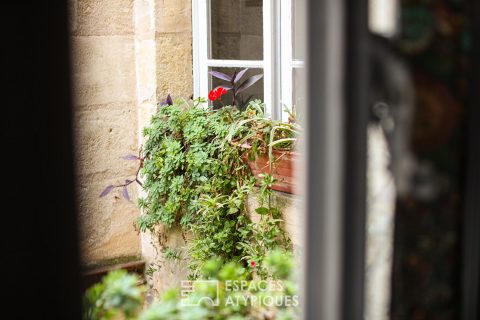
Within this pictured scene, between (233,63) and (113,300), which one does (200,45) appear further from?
(113,300)

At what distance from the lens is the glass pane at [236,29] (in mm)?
3668

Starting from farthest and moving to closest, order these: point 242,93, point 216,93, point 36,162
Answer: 1. point 242,93
2. point 216,93
3. point 36,162

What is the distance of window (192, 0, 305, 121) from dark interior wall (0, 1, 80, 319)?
2.46 metres

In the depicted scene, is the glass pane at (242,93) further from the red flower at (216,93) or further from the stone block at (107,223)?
the stone block at (107,223)

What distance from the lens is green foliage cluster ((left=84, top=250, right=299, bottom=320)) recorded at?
3.65ft

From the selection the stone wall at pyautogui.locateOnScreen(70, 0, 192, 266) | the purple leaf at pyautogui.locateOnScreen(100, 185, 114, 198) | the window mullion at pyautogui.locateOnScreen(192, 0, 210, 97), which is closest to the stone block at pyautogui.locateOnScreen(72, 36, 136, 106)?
the stone wall at pyautogui.locateOnScreen(70, 0, 192, 266)

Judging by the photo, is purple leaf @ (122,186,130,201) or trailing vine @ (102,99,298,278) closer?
trailing vine @ (102,99,298,278)

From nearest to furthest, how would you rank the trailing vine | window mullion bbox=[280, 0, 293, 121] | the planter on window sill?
the planter on window sill
the trailing vine
window mullion bbox=[280, 0, 293, 121]

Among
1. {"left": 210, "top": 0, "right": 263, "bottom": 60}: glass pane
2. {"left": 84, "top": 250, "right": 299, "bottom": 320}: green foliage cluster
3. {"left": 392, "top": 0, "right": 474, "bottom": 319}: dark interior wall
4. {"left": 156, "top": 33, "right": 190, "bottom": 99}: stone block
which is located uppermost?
{"left": 210, "top": 0, "right": 263, "bottom": 60}: glass pane

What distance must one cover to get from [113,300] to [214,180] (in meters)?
2.09

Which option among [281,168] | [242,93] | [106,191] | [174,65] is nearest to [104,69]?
[174,65]

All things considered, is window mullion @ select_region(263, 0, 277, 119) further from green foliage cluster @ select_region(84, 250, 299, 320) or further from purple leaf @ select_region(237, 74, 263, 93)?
green foliage cluster @ select_region(84, 250, 299, 320)

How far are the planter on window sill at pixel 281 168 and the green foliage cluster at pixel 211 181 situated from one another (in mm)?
48

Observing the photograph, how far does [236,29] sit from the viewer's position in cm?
372
